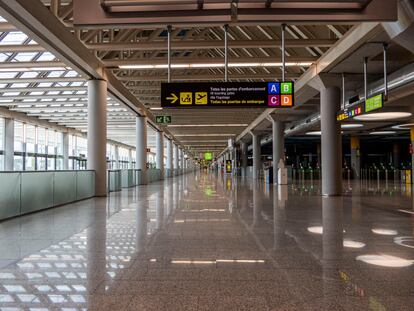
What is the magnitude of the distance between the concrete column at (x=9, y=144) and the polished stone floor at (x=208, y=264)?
27563 mm

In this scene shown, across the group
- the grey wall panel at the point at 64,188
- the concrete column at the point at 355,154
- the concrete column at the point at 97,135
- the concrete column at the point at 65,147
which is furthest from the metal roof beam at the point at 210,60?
the concrete column at the point at 65,147

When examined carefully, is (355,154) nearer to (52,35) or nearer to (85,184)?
(85,184)

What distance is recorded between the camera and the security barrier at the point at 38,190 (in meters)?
10.3

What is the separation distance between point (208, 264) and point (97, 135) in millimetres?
13652

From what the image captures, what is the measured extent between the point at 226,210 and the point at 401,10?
7131mm

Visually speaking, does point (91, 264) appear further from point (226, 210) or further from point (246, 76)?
point (246, 76)

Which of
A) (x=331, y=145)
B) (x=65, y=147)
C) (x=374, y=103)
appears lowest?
(x=331, y=145)

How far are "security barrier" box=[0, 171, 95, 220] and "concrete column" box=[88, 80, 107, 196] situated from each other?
3.42 feet

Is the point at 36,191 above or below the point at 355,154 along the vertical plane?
below

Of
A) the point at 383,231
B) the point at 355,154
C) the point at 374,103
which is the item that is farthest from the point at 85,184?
the point at 355,154

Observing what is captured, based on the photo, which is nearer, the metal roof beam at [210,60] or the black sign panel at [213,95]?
the black sign panel at [213,95]

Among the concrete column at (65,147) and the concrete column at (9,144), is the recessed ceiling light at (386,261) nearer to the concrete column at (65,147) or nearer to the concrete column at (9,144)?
the concrete column at (9,144)

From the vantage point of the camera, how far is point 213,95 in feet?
38.8

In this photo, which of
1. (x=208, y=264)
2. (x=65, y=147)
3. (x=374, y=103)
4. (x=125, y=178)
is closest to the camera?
(x=208, y=264)
